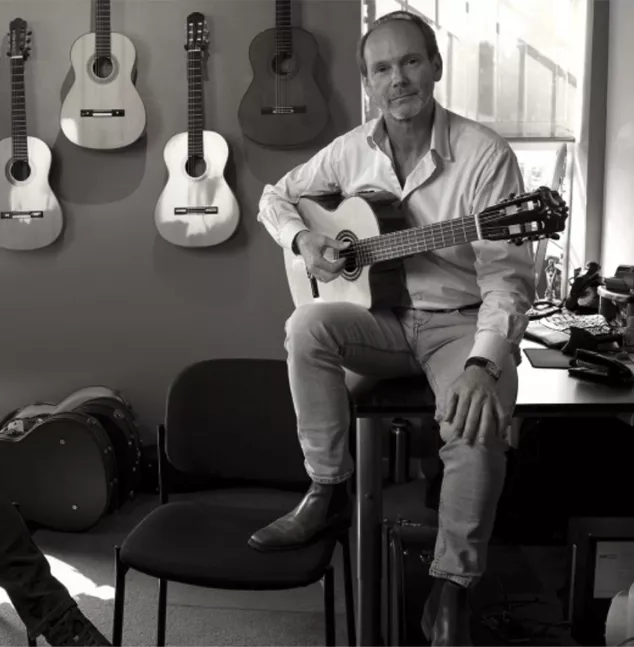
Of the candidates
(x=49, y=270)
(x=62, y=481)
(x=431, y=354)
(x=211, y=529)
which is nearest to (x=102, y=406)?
(x=62, y=481)

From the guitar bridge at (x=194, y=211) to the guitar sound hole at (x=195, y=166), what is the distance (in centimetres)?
14

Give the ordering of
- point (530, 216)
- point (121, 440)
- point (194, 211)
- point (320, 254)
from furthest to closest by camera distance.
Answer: point (194, 211) < point (121, 440) < point (320, 254) < point (530, 216)

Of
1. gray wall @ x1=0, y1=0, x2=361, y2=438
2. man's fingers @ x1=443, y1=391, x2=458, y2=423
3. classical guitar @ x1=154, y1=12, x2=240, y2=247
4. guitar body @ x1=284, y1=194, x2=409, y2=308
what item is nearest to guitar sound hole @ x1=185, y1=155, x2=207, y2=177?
classical guitar @ x1=154, y1=12, x2=240, y2=247

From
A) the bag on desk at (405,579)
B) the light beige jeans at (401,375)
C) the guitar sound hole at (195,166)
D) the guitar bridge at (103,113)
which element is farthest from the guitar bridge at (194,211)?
the bag on desk at (405,579)

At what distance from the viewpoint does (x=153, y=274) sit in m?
3.56

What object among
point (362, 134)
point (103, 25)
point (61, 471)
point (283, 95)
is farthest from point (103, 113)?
point (362, 134)

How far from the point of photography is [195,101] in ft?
10.9

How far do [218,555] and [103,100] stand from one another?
2175mm

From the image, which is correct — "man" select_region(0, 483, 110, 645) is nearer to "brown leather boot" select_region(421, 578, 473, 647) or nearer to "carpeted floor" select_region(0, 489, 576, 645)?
"carpeted floor" select_region(0, 489, 576, 645)

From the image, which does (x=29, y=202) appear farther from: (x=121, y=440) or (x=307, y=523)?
(x=307, y=523)

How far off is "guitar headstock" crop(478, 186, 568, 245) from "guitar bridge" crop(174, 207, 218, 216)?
1.78m

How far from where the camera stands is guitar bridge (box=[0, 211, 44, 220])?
11.3 ft

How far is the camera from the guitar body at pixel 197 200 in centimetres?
336

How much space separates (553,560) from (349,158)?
57.6 inches
